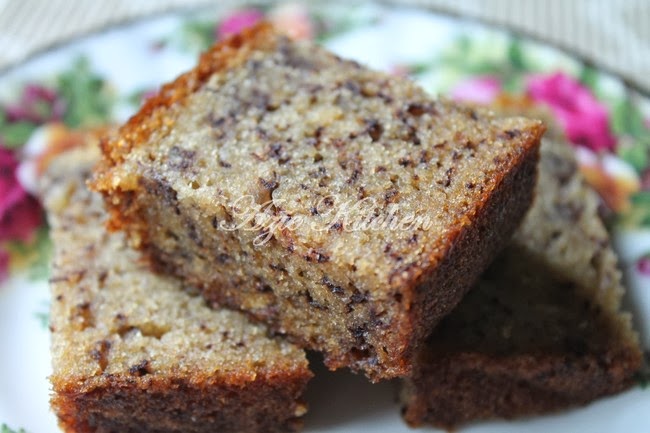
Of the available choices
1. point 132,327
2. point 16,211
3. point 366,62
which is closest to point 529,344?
point 132,327

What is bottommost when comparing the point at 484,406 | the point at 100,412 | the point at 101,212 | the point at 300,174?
the point at 484,406

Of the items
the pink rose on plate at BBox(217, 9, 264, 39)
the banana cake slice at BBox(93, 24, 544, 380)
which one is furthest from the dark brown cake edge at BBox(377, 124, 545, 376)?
the pink rose on plate at BBox(217, 9, 264, 39)

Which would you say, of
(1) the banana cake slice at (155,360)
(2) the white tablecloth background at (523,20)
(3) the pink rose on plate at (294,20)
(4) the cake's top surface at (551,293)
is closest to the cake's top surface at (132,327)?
(1) the banana cake slice at (155,360)

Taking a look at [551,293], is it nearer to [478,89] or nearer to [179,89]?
[478,89]

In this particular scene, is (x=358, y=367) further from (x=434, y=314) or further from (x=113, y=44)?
(x=113, y=44)

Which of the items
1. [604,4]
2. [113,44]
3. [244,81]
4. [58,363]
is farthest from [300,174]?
[604,4]

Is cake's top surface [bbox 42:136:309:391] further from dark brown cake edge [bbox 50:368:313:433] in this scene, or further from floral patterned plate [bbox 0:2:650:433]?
floral patterned plate [bbox 0:2:650:433]

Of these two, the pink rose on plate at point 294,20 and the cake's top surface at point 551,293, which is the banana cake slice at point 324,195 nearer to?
the cake's top surface at point 551,293
